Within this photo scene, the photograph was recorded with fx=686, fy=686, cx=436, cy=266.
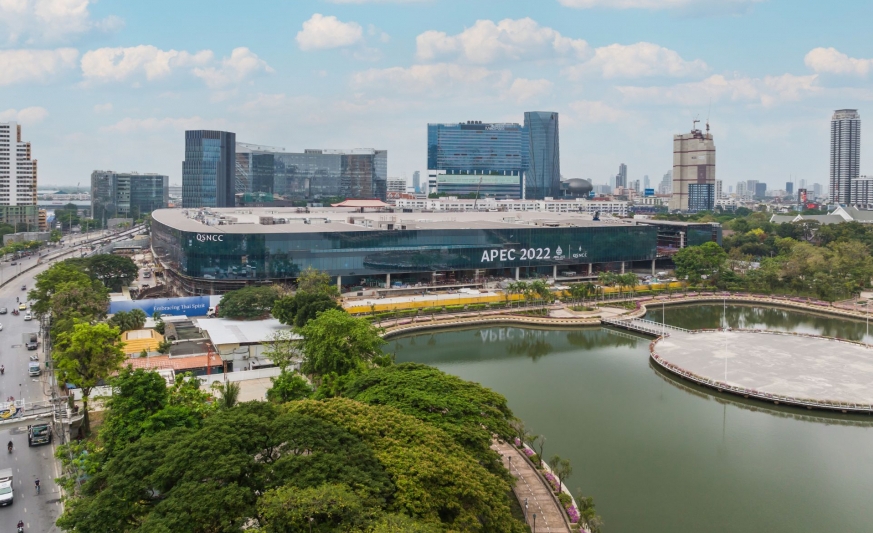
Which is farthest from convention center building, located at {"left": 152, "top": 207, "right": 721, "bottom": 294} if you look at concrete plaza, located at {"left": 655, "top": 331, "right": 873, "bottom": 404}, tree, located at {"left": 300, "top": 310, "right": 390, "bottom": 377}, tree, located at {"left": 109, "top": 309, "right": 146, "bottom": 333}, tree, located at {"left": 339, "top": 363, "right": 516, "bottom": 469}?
tree, located at {"left": 339, "top": 363, "right": 516, "bottom": 469}

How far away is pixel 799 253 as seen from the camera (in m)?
45.3

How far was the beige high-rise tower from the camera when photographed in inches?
4747

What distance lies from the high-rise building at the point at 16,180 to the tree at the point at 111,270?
4475cm

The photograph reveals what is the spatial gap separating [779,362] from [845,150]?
428ft

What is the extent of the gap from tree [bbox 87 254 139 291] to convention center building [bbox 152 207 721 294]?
2763 millimetres

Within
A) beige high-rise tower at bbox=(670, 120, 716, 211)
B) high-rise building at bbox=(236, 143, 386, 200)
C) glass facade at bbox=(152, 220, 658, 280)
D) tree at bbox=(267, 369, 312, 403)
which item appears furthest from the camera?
beige high-rise tower at bbox=(670, 120, 716, 211)

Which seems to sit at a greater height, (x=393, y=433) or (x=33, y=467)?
(x=393, y=433)

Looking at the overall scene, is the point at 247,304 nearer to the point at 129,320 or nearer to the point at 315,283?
the point at 315,283

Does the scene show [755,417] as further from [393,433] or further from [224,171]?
[224,171]

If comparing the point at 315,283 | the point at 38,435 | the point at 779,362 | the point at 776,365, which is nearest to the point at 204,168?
the point at 315,283

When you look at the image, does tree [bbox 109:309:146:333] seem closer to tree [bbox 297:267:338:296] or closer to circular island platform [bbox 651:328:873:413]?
tree [bbox 297:267:338:296]

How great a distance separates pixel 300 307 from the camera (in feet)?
94.1

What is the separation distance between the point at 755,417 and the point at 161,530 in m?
18.3

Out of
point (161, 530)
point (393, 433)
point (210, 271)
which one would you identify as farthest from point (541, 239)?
point (161, 530)
